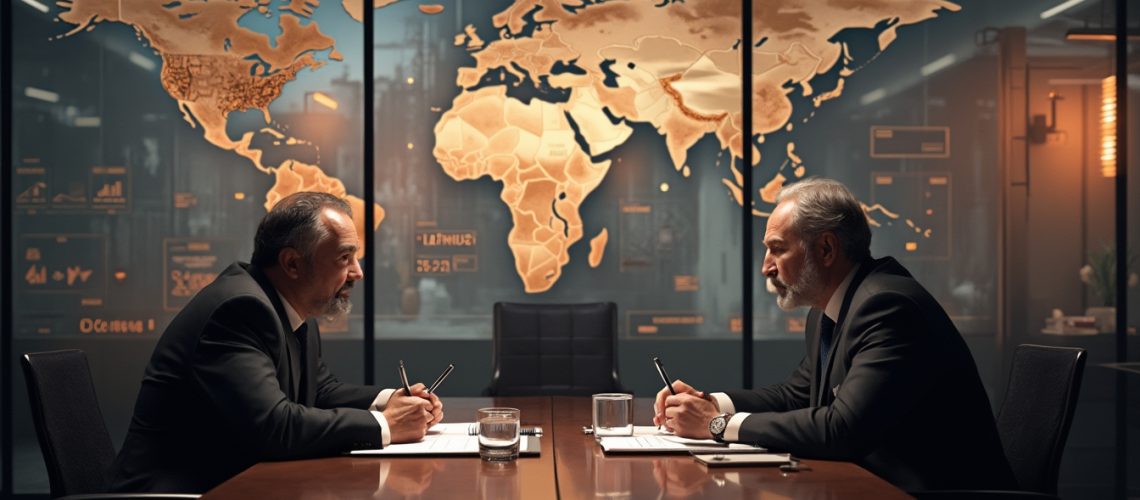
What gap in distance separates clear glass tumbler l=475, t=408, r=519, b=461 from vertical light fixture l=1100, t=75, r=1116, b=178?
4408 mm

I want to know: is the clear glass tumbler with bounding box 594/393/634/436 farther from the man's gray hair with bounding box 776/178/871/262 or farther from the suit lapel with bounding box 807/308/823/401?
the man's gray hair with bounding box 776/178/871/262

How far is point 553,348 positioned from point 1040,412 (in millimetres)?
2499

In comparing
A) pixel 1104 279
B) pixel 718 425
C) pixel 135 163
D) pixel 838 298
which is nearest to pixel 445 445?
pixel 718 425

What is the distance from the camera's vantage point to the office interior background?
536 cm

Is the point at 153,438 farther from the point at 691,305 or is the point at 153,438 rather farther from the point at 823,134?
the point at 823,134

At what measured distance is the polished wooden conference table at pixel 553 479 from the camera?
1.96 metres

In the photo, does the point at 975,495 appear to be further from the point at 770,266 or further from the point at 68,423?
the point at 68,423

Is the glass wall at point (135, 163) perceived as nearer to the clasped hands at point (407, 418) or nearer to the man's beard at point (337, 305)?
the man's beard at point (337, 305)

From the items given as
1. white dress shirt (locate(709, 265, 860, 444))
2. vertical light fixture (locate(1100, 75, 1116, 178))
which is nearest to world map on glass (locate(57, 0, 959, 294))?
vertical light fixture (locate(1100, 75, 1116, 178))

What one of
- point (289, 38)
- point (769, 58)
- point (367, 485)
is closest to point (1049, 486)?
point (367, 485)

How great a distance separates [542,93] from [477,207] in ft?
2.30

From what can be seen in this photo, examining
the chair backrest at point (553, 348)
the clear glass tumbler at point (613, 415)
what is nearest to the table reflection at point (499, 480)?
the clear glass tumbler at point (613, 415)

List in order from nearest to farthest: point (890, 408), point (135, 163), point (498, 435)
A: 1. point (498, 435)
2. point (890, 408)
3. point (135, 163)

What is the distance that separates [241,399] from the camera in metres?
2.41
